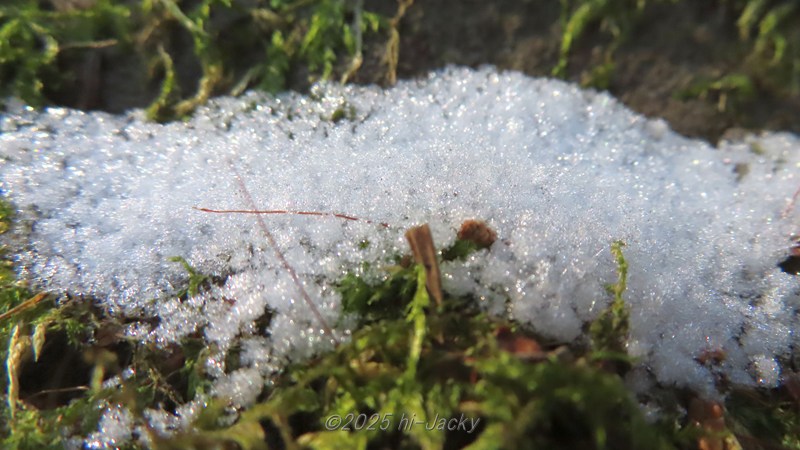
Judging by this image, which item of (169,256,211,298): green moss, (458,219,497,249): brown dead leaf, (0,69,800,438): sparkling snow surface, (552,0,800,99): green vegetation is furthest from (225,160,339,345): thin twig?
(552,0,800,99): green vegetation

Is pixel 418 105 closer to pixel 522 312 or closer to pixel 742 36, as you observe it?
pixel 522 312

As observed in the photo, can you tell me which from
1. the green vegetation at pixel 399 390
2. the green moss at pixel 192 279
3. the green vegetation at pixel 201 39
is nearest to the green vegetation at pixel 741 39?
the green vegetation at pixel 201 39

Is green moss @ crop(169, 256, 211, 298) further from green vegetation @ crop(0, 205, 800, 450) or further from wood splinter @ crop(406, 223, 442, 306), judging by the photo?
wood splinter @ crop(406, 223, 442, 306)

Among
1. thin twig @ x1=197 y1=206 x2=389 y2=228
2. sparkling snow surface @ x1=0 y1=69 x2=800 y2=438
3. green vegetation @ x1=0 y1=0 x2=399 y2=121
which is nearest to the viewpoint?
sparkling snow surface @ x1=0 y1=69 x2=800 y2=438

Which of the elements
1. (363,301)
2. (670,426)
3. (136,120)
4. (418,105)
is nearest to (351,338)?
(363,301)

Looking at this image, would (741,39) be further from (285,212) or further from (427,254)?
(285,212)

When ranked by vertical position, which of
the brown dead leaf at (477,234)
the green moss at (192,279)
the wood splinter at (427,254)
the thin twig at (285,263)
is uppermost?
the brown dead leaf at (477,234)

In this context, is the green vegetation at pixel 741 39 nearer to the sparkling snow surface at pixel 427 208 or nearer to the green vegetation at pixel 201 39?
the sparkling snow surface at pixel 427 208

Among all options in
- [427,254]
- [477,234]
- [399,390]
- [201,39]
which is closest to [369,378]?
[399,390]

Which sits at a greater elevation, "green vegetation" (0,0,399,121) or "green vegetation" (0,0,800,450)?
"green vegetation" (0,0,399,121)

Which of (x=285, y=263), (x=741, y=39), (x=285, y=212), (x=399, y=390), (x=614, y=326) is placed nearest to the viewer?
(x=399, y=390)
